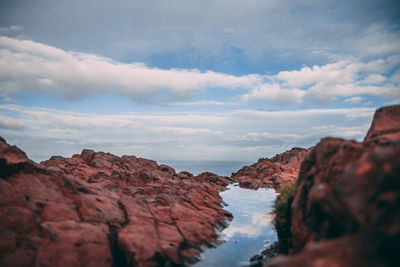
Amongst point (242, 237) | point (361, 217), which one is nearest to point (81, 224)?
point (242, 237)

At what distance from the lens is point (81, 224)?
2120 centimetres

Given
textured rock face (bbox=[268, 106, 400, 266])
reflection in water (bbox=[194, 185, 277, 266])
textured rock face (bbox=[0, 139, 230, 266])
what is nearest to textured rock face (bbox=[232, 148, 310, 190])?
reflection in water (bbox=[194, 185, 277, 266])

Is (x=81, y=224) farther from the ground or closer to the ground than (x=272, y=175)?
farther from the ground

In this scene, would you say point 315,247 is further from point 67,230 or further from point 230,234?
point 230,234

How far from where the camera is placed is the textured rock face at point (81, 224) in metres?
18.1

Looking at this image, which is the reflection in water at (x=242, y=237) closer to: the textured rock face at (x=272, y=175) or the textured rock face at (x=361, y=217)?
the textured rock face at (x=361, y=217)

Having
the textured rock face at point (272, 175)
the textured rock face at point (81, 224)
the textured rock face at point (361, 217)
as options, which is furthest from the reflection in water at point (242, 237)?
the textured rock face at point (272, 175)

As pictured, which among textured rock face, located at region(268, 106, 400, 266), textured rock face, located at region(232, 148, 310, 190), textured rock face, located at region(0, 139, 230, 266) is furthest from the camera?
textured rock face, located at region(232, 148, 310, 190)

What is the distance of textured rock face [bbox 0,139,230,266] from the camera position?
18.1 metres

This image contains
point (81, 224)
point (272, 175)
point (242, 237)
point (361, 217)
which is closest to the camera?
point (361, 217)

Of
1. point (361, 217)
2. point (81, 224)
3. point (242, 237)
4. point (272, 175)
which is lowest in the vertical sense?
point (242, 237)

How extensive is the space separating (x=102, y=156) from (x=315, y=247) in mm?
60906

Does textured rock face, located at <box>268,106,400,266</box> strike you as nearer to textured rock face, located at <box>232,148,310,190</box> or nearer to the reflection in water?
the reflection in water

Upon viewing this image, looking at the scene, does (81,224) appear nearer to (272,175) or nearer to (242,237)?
(242,237)
